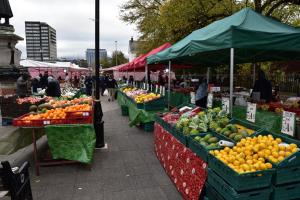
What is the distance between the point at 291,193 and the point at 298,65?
10.8m

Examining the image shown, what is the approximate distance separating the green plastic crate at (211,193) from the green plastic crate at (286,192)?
590mm

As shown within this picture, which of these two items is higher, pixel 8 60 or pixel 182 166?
pixel 8 60

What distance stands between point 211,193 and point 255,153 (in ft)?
2.46

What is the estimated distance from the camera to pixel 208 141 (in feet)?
14.5

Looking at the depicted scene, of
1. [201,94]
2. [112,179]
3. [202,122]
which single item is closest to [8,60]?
[201,94]

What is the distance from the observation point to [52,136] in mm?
5941

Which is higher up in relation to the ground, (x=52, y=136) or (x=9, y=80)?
(x=9, y=80)

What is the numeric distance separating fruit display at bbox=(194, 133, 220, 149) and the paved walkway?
1032mm

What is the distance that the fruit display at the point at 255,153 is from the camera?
131 inches

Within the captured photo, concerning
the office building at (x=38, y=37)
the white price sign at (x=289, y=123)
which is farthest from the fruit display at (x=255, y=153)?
the office building at (x=38, y=37)

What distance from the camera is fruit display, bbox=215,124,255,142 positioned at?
4.25m

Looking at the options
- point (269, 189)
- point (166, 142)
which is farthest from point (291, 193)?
point (166, 142)

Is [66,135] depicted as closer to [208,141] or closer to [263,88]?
[208,141]

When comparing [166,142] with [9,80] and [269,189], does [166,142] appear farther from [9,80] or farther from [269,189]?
[9,80]
